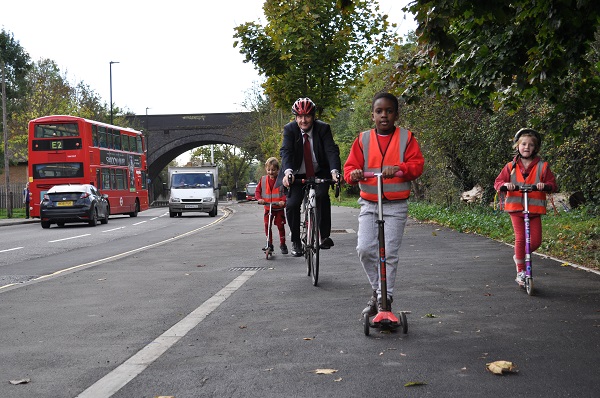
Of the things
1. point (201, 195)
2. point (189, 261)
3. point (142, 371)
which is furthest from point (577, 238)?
point (201, 195)

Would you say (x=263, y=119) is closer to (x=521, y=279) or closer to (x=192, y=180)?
(x=192, y=180)

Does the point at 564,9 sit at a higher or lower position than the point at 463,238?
higher

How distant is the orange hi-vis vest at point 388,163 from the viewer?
570 cm

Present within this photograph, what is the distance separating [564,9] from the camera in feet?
26.6

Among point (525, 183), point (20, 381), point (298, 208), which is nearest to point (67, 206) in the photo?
point (298, 208)

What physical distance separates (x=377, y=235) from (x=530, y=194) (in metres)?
2.44

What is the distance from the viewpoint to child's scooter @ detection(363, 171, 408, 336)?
5.33 metres

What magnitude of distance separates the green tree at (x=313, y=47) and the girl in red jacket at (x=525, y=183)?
9.90 metres

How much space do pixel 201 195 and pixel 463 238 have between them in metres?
23.2

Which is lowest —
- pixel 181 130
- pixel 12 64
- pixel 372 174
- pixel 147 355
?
pixel 147 355

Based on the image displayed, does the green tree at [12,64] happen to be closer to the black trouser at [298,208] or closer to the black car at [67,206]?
the black car at [67,206]

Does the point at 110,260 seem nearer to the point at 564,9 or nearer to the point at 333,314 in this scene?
the point at 333,314

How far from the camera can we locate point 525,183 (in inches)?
299

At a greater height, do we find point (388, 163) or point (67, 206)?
point (388, 163)
